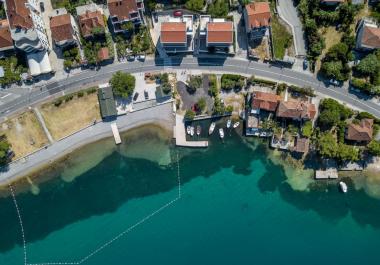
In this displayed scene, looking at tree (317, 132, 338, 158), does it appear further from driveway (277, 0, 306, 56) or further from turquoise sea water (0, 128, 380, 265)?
driveway (277, 0, 306, 56)

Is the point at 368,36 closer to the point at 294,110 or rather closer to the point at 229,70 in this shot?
the point at 294,110

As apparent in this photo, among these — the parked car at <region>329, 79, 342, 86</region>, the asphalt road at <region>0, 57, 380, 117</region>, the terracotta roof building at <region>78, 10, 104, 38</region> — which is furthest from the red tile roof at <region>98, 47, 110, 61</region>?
the parked car at <region>329, 79, 342, 86</region>

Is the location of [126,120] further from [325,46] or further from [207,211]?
[325,46]

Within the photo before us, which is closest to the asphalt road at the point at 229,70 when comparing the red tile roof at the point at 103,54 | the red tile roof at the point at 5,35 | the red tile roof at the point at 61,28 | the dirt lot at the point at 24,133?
the dirt lot at the point at 24,133

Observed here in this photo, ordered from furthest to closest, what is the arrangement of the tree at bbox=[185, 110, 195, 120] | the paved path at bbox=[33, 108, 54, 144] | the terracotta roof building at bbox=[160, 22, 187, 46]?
1. the paved path at bbox=[33, 108, 54, 144]
2. the tree at bbox=[185, 110, 195, 120]
3. the terracotta roof building at bbox=[160, 22, 187, 46]

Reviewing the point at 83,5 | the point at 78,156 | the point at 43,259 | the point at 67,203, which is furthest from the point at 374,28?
the point at 43,259

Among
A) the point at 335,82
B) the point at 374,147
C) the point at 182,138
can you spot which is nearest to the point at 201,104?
the point at 182,138

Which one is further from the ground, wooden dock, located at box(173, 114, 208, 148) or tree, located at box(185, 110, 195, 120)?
tree, located at box(185, 110, 195, 120)
